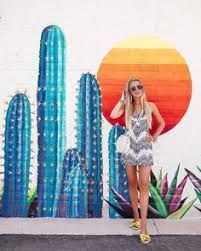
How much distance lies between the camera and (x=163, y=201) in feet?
18.1

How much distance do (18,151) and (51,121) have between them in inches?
21.1

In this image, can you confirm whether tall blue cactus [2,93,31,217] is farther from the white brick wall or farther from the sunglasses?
the sunglasses

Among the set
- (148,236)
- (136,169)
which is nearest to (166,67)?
(136,169)

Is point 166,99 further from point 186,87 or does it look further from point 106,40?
point 106,40

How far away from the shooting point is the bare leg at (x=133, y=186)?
16.8 feet

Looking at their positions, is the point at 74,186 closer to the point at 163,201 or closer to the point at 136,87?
the point at 163,201

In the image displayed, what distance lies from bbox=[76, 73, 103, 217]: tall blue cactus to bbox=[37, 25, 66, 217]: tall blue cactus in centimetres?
20

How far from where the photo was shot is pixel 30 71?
17.9 ft

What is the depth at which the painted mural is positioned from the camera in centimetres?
543

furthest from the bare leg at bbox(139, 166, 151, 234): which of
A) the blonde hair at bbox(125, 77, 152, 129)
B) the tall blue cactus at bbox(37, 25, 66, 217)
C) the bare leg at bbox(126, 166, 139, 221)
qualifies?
the tall blue cactus at bbox(37, 25, 66, 217)

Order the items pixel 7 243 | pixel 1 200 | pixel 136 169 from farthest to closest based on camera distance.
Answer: pixel 1 200 → pixel 136 169 → pixel 7 243

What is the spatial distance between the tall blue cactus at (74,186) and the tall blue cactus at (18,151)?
17.7 inches

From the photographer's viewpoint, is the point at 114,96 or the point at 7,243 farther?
the point at 114,96

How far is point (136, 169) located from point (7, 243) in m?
1.61
